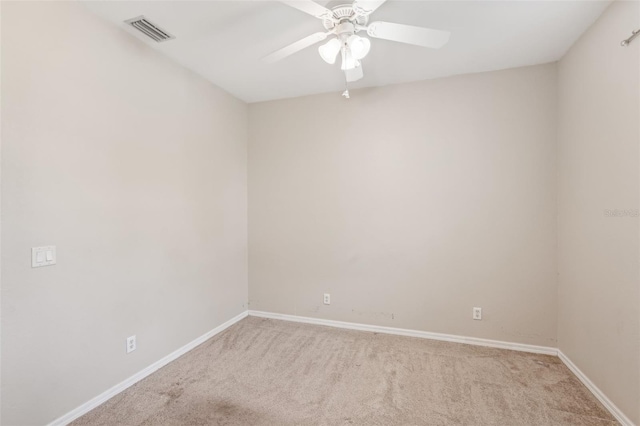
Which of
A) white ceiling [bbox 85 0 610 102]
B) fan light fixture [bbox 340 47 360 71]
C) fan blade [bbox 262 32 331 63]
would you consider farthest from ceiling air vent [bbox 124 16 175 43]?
fan light fixture [bbox 340 47 360 71]

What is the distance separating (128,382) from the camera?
2166 mm

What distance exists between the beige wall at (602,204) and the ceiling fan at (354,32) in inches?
46.6

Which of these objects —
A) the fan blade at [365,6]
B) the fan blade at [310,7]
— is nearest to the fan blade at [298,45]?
the fan blade at [310,7]

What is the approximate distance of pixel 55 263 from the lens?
173cm

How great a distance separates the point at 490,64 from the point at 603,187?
4.61ft

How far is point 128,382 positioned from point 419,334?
2.60m

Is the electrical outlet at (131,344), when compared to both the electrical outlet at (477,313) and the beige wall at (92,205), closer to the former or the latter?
the beige wall at (92,205)

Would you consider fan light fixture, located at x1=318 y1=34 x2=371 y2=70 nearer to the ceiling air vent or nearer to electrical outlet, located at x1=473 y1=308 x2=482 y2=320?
the ceiling air vent

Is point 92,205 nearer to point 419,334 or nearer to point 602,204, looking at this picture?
point 419,334

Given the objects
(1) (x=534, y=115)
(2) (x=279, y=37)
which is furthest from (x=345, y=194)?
(1) (x=534, y=115)

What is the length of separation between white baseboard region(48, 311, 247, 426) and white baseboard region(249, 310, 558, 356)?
0.75 metres

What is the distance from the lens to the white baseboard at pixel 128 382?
181 cm

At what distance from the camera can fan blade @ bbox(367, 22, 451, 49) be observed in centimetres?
155

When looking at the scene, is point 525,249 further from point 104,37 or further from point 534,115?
point 104,37
